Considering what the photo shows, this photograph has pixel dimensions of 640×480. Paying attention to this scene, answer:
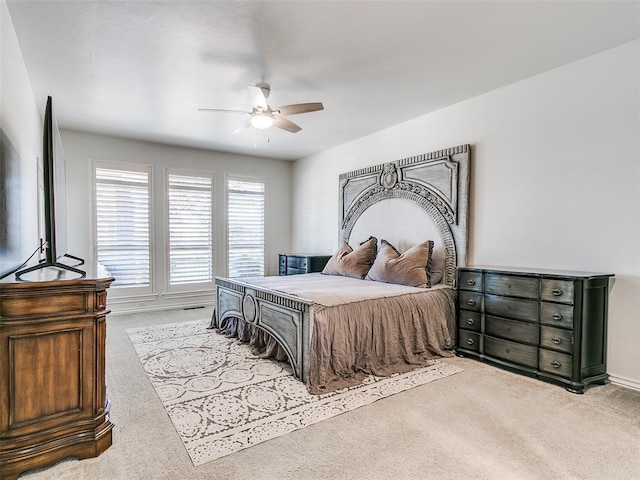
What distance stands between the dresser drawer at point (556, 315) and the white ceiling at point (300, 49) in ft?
6.85

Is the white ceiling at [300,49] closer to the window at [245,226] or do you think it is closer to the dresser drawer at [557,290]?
the dresser drawer at [557,290]

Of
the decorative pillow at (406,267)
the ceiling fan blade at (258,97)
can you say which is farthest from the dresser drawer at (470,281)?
the ceiling fan blade at (258,97)

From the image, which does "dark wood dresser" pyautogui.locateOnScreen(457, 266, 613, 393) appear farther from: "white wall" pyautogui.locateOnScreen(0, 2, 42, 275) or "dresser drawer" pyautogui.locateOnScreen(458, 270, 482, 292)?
"white wall" pyautogui.locateOnScreen(0, 2, 42, 275)

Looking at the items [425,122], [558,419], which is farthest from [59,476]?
[425,122]

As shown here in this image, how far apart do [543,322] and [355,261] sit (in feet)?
7.45

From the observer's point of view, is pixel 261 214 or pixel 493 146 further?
pixel 261 214

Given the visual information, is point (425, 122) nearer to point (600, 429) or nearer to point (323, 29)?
point (323, 29)

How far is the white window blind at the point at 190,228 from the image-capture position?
5.83 meters

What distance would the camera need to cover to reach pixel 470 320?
3459mm

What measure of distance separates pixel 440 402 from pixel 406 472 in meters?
0.88

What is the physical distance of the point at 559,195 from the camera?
3188 millimetres

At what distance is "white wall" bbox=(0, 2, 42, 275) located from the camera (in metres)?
2.21

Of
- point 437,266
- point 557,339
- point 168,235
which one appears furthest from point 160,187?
point 557,339

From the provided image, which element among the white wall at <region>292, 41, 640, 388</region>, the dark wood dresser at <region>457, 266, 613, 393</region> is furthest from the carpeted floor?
the white wall at <region>292, 41, 640, 388</region>
